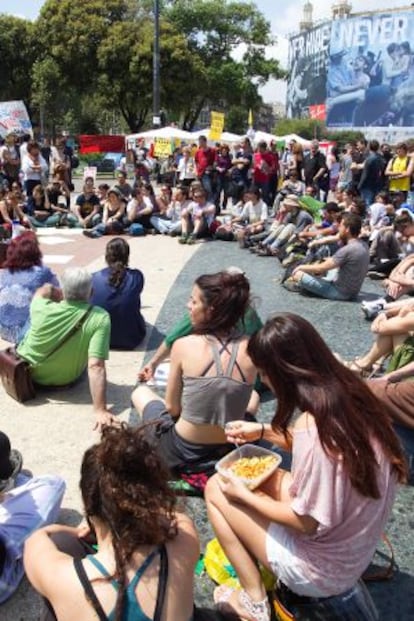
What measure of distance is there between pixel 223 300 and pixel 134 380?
2.13m

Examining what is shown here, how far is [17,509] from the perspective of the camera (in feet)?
9.41

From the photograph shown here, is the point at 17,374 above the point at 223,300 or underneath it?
underneath

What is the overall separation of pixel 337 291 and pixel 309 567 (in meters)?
5.39

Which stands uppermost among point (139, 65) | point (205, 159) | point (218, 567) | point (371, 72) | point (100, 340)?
point (371, 72)

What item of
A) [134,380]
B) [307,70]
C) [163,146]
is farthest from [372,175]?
[307,70]

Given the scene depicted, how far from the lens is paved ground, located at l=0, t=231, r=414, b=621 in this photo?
107 inches

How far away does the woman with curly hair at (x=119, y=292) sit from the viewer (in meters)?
5.46

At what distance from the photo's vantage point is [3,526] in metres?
2.76

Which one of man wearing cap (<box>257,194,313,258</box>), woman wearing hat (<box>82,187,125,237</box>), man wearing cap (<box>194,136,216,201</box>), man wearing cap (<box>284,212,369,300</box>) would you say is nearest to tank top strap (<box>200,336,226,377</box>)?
man wearing cap (<box>284,212,369,300</box>)

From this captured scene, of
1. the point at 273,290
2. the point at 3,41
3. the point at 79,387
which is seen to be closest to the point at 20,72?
the point at 3,41

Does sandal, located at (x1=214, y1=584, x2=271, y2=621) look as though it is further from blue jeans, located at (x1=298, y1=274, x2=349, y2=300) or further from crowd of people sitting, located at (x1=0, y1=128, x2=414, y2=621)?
blue jeans, located at (x1=298, y1=274, x2=349, y2=300)

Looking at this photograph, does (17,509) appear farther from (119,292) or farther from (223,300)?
(119,292)

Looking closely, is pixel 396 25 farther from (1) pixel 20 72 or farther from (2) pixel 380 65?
(1) pixel 20 72

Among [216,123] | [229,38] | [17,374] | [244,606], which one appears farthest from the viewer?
[229,38]
